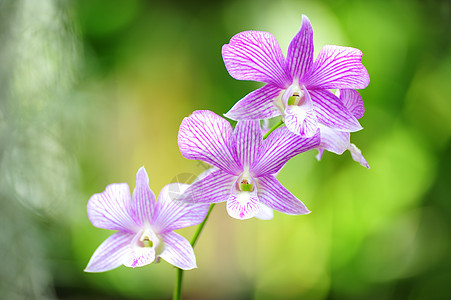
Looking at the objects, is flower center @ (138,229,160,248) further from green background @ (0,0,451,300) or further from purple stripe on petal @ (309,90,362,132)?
green background @ (0,0,451,300)

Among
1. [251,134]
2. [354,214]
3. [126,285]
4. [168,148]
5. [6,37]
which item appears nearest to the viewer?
[251,134]

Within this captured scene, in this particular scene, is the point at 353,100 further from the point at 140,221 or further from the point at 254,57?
the point at 140,221

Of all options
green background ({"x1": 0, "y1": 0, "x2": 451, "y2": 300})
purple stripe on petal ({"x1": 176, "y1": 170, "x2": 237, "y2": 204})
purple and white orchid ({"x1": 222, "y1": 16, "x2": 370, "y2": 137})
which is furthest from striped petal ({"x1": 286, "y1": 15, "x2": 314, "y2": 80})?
green background ({"x1": 0, "y1": 0, "x2": 451, "y2": 300})

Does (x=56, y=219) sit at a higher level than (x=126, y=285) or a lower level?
higher

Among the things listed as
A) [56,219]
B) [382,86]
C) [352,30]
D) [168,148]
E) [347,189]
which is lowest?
[56,219]

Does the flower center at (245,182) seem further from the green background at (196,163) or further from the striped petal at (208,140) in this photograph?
the green background at (196,163)

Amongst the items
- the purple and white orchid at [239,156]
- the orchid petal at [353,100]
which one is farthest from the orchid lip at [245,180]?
the orchid petal at [353,100]

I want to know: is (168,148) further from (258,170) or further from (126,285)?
(258,170)

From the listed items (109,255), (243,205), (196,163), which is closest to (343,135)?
(243,205)

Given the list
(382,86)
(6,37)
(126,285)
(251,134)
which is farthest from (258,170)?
(126,285)
